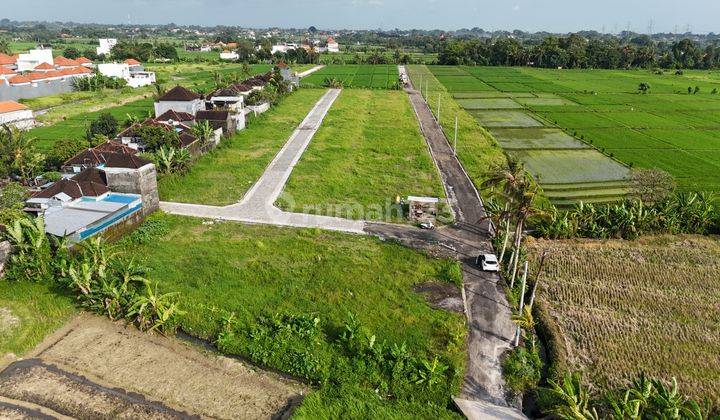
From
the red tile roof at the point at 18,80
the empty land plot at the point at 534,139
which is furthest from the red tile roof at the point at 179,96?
the empty land plot at the point at 534,139

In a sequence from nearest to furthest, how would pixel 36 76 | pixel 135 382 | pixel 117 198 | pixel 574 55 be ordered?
pixel 135 382
pixel 117 198
pixel 36 76
pixel 574 55

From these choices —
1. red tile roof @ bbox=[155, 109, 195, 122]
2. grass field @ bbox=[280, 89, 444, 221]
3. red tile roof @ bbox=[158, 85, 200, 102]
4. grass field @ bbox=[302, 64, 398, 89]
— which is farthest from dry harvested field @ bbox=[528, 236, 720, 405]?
grass field @ bbox=[302, 64, 398, 89]

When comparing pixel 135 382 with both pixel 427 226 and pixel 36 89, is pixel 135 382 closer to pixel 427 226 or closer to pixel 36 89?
pixel 427 226

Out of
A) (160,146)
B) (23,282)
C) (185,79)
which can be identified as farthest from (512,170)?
(185,79)

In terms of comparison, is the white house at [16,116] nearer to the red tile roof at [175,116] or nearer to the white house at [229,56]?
the red tile roof at [175,116]

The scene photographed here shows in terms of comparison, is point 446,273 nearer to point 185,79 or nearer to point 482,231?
point 482,231

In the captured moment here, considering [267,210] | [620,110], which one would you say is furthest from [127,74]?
[620,110]
